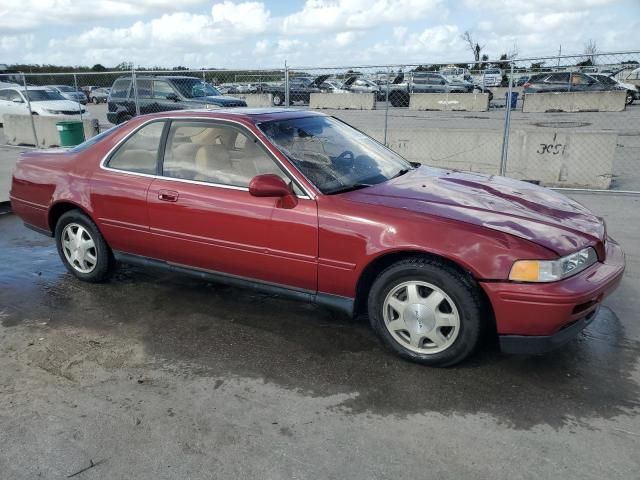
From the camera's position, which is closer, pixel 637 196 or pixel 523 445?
pixel 523 445

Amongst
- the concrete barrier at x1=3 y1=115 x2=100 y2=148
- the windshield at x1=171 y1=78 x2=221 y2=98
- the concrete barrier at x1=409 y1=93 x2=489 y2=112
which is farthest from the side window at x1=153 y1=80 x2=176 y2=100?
the concrete barrier at x1=409 y1=93 x2=489 y2=112

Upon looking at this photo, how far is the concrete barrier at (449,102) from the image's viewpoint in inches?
966

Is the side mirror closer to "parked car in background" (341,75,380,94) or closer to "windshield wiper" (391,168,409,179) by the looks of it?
"windshield wiper" (391,168,409,179)

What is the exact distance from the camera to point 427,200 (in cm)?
339

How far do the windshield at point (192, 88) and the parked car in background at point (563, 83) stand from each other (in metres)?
13.8

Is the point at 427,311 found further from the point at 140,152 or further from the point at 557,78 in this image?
the point at 557,78

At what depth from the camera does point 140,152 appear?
4.27 meters

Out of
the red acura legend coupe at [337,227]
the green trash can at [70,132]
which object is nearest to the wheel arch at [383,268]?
the red acura legend coupe at [337,227]

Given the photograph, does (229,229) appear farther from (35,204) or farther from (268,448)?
(35,204)

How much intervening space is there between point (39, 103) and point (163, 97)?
631cm

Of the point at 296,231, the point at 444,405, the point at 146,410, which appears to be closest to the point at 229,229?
the point at 296,231

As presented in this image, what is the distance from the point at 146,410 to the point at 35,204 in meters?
2.82

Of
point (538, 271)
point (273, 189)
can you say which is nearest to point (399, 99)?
point (273, 189)

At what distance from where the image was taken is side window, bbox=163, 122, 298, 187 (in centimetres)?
375
